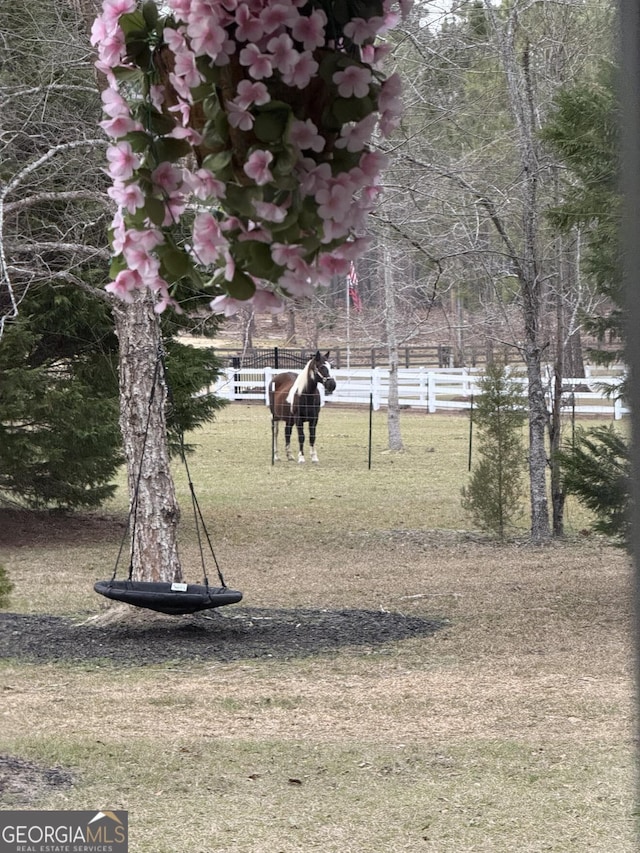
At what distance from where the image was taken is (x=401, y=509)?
8195 mm

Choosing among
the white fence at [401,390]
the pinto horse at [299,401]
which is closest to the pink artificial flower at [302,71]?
the pinto horse at [299,401]

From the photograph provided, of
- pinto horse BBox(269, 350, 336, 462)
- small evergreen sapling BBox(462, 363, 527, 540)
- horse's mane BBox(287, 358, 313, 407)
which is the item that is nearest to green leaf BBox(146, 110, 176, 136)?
small evergreen sapling BBox(462, 363, 527, 540)

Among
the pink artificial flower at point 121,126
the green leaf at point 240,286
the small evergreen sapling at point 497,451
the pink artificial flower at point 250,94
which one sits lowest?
the small evergreen sapling at point 497,451

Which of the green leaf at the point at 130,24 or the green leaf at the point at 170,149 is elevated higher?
the green leaf at the point at 130,24

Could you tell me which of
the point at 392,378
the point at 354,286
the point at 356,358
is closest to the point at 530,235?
the point at 354,286

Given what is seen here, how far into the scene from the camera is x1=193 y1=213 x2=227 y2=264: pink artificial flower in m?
0.85

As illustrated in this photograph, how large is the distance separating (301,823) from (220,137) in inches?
80.1

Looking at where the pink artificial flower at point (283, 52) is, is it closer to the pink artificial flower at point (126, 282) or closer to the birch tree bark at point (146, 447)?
the pink artificial flower at point (126, 282)

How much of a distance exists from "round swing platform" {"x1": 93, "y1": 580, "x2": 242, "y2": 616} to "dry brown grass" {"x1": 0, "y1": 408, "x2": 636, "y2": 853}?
249 millimetres

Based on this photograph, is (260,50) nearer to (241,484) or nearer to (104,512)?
(104,512)

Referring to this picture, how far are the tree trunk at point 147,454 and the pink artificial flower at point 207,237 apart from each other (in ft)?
12.2

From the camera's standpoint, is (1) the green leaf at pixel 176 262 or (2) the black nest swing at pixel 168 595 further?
(2) the black nest swing at pixel 168 595

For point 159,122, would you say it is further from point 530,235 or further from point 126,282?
point 530,235

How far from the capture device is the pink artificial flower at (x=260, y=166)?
0.80m
